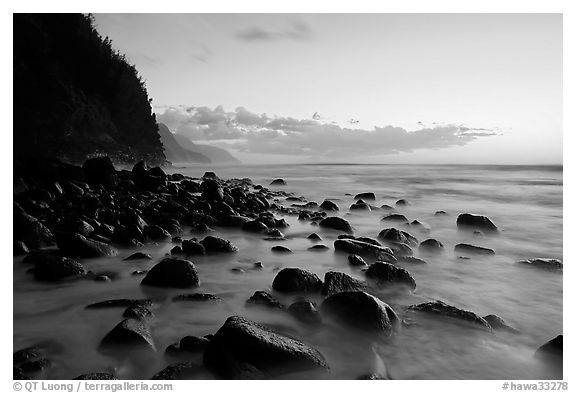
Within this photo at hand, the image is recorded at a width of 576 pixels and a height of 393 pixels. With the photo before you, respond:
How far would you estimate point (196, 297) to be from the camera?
3348 mm

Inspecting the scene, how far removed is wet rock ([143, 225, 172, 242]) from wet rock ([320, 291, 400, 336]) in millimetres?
3209

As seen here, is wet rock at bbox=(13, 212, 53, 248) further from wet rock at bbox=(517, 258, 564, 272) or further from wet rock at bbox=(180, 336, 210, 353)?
wet rock at bbox=(517, 258, 564, 272)

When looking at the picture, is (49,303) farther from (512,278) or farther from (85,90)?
(85,90)

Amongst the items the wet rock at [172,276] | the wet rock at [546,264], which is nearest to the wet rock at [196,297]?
the wet rock at [172,276]

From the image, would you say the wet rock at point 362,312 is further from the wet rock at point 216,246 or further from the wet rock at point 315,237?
the wet rock at point 315,237

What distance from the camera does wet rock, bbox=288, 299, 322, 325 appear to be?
2947 millimetres

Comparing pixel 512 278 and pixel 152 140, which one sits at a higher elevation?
pixel 152 140

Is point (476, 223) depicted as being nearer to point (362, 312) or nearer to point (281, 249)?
point (281, 249)

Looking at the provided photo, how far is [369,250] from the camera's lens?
15.8ft

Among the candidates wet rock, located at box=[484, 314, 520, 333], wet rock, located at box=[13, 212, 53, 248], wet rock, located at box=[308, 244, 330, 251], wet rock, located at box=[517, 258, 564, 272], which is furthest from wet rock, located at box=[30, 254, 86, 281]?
wet rock, located at box=[517, 258, 564, 272]

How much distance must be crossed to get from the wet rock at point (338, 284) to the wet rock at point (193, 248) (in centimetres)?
187

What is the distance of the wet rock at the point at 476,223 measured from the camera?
23.6 ft
